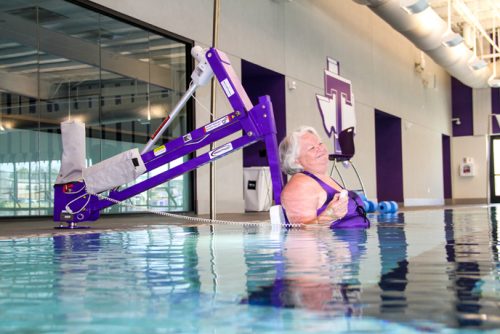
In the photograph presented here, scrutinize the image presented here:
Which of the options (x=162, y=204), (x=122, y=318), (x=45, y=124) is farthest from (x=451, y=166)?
(x=122, y=318)

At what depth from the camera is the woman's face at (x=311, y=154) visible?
10.9 feet

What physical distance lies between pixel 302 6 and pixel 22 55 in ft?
17.6

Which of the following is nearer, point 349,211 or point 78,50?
point 349,211

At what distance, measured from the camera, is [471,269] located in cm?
146

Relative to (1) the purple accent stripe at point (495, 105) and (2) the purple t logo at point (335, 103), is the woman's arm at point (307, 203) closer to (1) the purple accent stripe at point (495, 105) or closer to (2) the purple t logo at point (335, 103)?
(2) the purple t logo at point (335, 103)

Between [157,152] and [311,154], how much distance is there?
1.22m

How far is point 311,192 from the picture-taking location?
10.6ft

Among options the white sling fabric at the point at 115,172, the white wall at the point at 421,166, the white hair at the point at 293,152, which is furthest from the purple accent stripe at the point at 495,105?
the white hair at the point at 293,152

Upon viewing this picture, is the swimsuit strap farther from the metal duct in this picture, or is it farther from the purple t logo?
the purple t logo

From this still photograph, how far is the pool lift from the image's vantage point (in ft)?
13.1

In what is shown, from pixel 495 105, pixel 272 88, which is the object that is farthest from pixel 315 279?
pixel 495 105

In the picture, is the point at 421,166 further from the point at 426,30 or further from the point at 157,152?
the point at 157,152

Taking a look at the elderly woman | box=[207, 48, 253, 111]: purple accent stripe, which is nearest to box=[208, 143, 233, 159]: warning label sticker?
box=[207, 48, 253, 111]: purple accent stripe

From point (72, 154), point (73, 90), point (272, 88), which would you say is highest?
point (272, 88)
